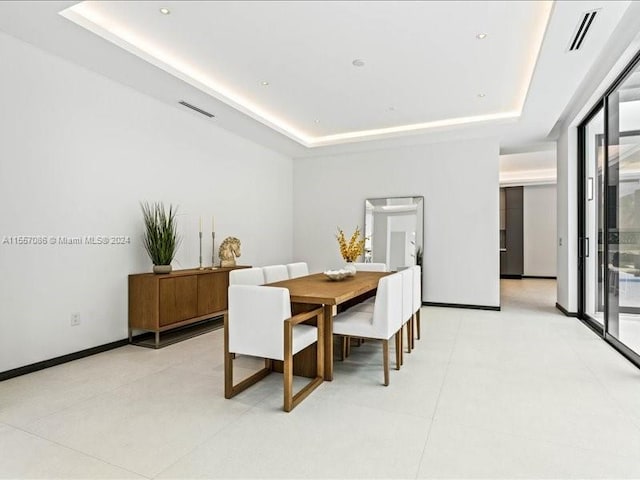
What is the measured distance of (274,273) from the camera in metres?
4.07

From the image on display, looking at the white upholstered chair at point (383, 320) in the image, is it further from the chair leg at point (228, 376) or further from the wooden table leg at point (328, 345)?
the chair leg at point (228, 376)

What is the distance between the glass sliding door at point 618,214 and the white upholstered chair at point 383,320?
2190mm

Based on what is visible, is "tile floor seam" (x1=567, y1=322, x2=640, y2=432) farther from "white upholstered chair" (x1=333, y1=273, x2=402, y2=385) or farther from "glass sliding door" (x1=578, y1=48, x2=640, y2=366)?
"white upholstered chair" (x1=333, y1=273, x2=402, y2=385)

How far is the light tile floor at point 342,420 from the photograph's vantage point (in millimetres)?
1889

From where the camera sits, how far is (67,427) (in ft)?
7.45

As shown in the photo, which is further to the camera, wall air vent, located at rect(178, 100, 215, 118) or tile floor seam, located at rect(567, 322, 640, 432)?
wall air vent, located at rect(178, 100, 215, 118)

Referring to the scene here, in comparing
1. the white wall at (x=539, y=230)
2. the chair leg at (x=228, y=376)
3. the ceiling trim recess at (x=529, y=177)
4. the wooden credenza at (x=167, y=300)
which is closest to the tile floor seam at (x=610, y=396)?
the chair leg at (x=228, y=376)

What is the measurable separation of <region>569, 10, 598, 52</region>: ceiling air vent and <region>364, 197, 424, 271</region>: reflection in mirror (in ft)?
Result: 11.6

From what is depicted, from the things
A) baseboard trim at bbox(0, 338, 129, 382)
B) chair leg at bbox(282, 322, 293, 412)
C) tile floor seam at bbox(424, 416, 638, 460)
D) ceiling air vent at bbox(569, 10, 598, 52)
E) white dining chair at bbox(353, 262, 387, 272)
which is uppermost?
ceiling air vent at bbox(569, 10, 598, 52)

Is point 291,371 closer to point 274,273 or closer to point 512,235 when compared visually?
point 274,273

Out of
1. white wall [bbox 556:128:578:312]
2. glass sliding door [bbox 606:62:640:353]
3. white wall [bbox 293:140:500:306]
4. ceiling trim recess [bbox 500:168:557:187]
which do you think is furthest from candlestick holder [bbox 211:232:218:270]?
ceiling trim recess [bbox 500:168:557:187]

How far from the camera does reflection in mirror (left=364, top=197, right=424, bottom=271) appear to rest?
659 cm

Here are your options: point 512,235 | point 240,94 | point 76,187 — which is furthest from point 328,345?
point 512,235

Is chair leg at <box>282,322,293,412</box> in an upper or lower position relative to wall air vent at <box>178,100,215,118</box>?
lower
